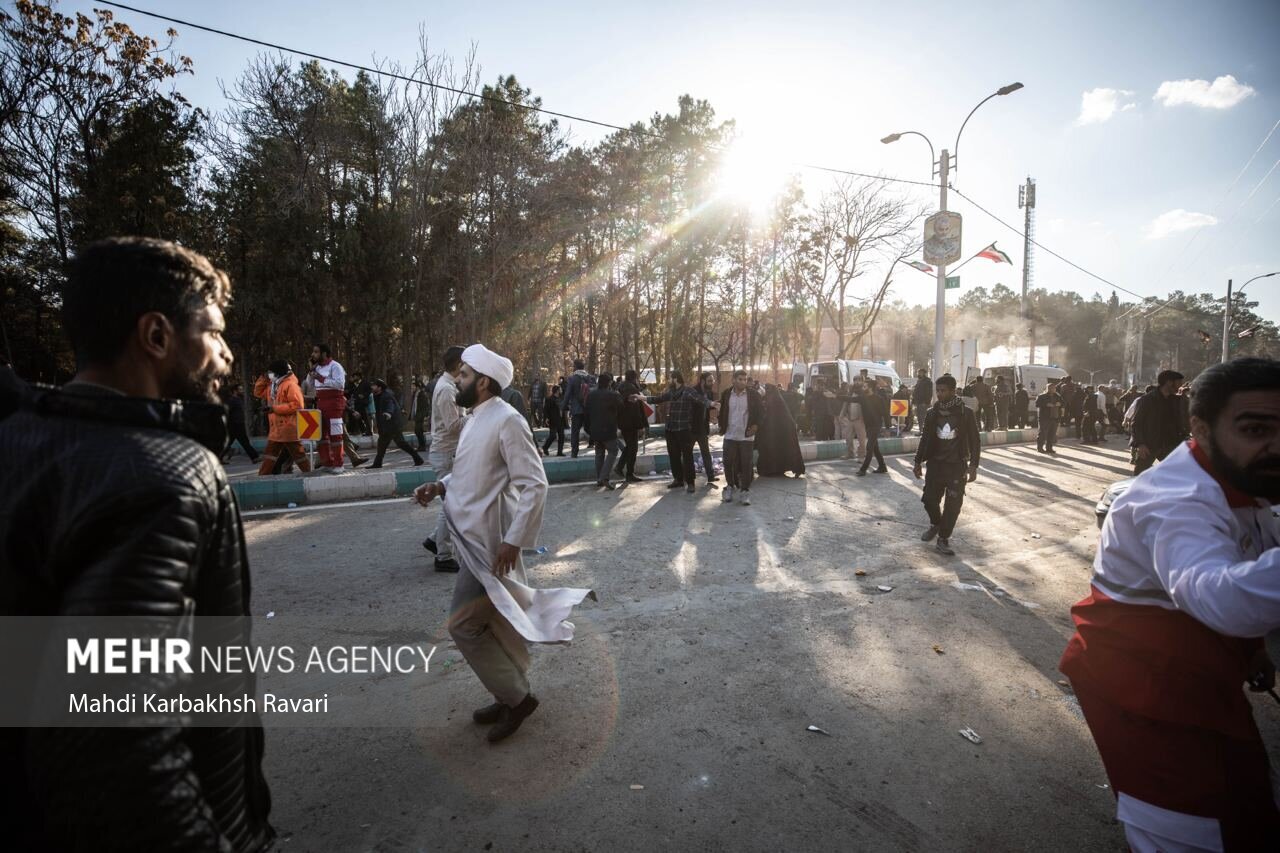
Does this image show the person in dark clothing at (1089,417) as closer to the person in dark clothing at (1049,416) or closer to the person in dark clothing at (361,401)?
the person in dark clothing at (1049,416)

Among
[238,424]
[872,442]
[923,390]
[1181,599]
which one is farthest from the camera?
[923,390]

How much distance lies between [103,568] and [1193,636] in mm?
2432

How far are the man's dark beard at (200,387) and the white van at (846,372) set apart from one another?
20.5 metres

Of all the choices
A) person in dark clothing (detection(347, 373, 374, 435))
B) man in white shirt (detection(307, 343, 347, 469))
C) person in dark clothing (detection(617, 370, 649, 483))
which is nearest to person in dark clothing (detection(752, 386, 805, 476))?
person in dark clothing (detection(617, 370, 649, 483))

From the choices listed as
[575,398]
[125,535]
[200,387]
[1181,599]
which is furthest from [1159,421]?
[125,535]

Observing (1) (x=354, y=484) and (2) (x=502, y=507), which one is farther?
(1) (x=354, y=484)

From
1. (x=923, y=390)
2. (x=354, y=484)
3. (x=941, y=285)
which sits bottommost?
(x=354, y=484)

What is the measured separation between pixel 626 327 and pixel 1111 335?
66432 millimetres

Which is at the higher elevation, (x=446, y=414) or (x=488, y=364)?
(x=488, y=364)

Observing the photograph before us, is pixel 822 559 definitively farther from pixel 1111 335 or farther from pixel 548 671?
pixel 1111 335

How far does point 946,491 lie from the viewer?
6488 mm

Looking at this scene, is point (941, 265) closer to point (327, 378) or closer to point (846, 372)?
point (846, 372)

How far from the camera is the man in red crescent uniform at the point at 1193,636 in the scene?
5.14 feet

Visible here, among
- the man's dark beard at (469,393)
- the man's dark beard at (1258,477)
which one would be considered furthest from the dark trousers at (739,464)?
the man's dark beard at (1258,477)
